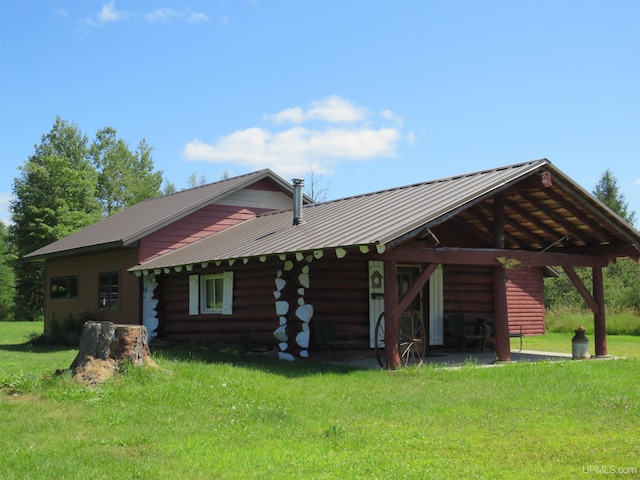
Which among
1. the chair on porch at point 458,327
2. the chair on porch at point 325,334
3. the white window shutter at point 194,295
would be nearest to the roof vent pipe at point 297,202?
the chair on porch at point 325,334

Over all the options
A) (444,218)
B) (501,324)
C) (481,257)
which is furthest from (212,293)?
(444,218)

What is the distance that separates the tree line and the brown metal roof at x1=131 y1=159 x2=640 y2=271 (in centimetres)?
1762

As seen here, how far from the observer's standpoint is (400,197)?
16453 mm

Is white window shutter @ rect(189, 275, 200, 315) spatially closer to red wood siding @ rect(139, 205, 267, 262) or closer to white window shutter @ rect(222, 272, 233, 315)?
white window shutter @ rect(222, 272, 233, 315)

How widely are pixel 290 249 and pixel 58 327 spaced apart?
12.5 m

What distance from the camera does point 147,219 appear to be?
22734 millimetres

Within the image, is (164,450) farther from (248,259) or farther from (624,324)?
(624,324)

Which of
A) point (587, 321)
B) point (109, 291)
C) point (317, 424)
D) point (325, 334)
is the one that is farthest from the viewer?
point (587, 321)

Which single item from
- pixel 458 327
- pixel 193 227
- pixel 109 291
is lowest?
pixel 458 327

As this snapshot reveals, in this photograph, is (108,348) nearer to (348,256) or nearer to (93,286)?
(348,256)

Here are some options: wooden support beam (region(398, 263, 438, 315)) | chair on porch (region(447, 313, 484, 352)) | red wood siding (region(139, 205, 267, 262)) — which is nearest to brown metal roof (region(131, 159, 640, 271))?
red wood siding (region(139, 205, 267, 262))

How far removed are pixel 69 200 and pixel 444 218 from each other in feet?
134

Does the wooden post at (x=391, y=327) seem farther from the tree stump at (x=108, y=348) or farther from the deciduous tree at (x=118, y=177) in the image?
the deciduous tree at (x=118, y=177)

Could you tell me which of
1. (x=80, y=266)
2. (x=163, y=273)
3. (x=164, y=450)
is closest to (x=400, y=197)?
(x=163, y=273)
